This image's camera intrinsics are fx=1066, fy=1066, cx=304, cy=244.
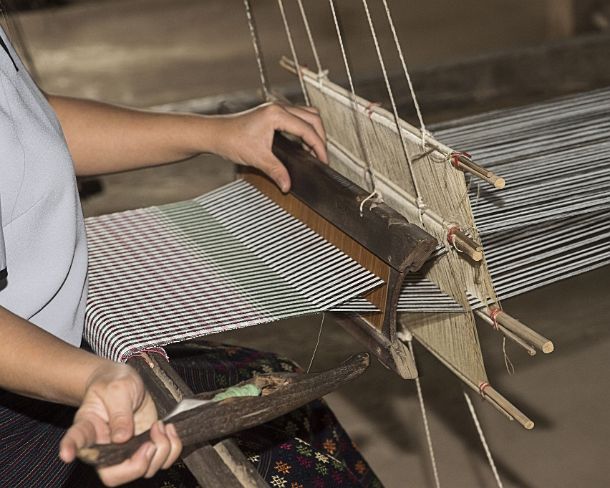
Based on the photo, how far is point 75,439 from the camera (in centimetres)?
100

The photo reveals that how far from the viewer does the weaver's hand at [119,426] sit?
40.3 inches

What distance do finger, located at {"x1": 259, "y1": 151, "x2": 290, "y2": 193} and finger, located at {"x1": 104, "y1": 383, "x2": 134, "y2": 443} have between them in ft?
2.65

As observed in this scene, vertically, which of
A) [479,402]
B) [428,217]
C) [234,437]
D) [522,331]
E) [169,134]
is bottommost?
[479,402]

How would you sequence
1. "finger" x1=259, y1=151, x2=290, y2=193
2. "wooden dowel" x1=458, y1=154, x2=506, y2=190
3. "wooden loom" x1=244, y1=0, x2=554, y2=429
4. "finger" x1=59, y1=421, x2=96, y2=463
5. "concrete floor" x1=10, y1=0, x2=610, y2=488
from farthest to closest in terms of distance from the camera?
"concrete floor" x1=10, y1=0, x2=610, y2=488 < "finger" x1=259, y1=151, x2=290, y2=193 < "wooden loom" x1=244, y1=0, x2=554, y2=429 < "wooden dowel" x1=458, y1=154, x2=506, y2=190 < "finger" x1=59, y1=421, x2=96, y2=463

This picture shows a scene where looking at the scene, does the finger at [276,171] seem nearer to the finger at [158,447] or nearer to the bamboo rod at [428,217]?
the bamboo rod at [428,217]

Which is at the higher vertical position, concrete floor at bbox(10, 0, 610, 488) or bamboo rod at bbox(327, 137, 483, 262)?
bamboo rod at bbox(327, 137, 483, 262)

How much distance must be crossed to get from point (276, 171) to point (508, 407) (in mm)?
587

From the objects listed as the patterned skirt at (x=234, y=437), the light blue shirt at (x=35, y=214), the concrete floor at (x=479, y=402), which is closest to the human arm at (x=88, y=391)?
the light blue shirt at (x=35, y=214)

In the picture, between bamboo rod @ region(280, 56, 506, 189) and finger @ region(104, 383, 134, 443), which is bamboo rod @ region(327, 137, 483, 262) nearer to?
bamboo rod @ region(280, 56, 506, 189)

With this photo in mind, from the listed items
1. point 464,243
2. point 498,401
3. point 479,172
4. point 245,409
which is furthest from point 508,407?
point 245,409

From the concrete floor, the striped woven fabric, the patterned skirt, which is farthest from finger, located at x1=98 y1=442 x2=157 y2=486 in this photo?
the concrete floor

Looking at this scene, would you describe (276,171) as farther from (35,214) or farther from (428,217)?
(35,214)

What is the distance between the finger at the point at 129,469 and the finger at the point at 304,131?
878 mm

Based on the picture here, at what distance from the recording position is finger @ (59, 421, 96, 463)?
0.97 metres
